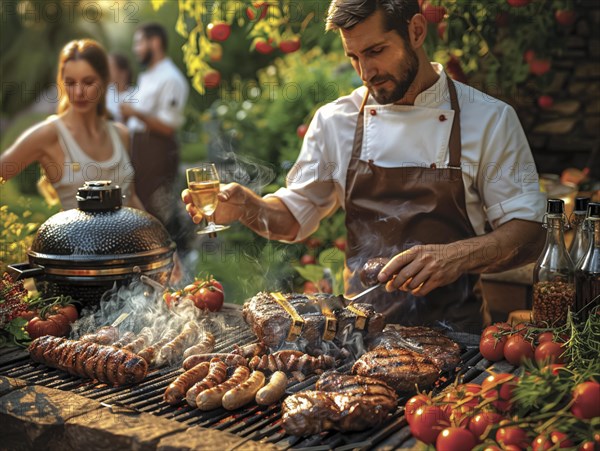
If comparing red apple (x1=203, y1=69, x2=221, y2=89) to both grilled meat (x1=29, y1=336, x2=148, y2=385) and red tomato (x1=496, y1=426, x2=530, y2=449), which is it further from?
red tomato (x1=496, y1=426, x2=530, y2=449)

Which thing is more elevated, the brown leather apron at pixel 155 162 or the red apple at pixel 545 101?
the red apple at pixel 545 101

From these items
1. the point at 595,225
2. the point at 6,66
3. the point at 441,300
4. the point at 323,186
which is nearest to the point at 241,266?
the point at 323,186

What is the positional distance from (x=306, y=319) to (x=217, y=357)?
1.43ft

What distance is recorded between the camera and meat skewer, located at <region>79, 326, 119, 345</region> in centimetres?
358

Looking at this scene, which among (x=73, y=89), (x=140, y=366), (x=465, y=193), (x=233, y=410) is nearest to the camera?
(x=233, y=410)

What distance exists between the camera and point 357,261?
15.1 ft

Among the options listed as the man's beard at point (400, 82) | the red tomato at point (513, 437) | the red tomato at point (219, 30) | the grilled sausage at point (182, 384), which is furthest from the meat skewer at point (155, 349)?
the red tomato at point (219, 30)

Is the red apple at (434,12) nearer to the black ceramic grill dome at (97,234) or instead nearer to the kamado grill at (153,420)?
the black ceramic grill dome at (97,234)

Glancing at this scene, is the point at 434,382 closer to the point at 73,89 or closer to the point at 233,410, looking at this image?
the point at 233,410

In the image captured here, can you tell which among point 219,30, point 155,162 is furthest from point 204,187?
point 155,162

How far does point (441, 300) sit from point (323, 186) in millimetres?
1060

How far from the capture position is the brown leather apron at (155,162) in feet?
35.4

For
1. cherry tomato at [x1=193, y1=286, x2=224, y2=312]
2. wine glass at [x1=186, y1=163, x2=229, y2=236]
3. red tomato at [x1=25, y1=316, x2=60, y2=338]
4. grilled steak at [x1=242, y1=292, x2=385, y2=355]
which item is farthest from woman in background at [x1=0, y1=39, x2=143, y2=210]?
grilled steak at [x1=242, y1=292, x2=385, y2=355]

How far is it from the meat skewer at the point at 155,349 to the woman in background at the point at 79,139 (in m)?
2.56
